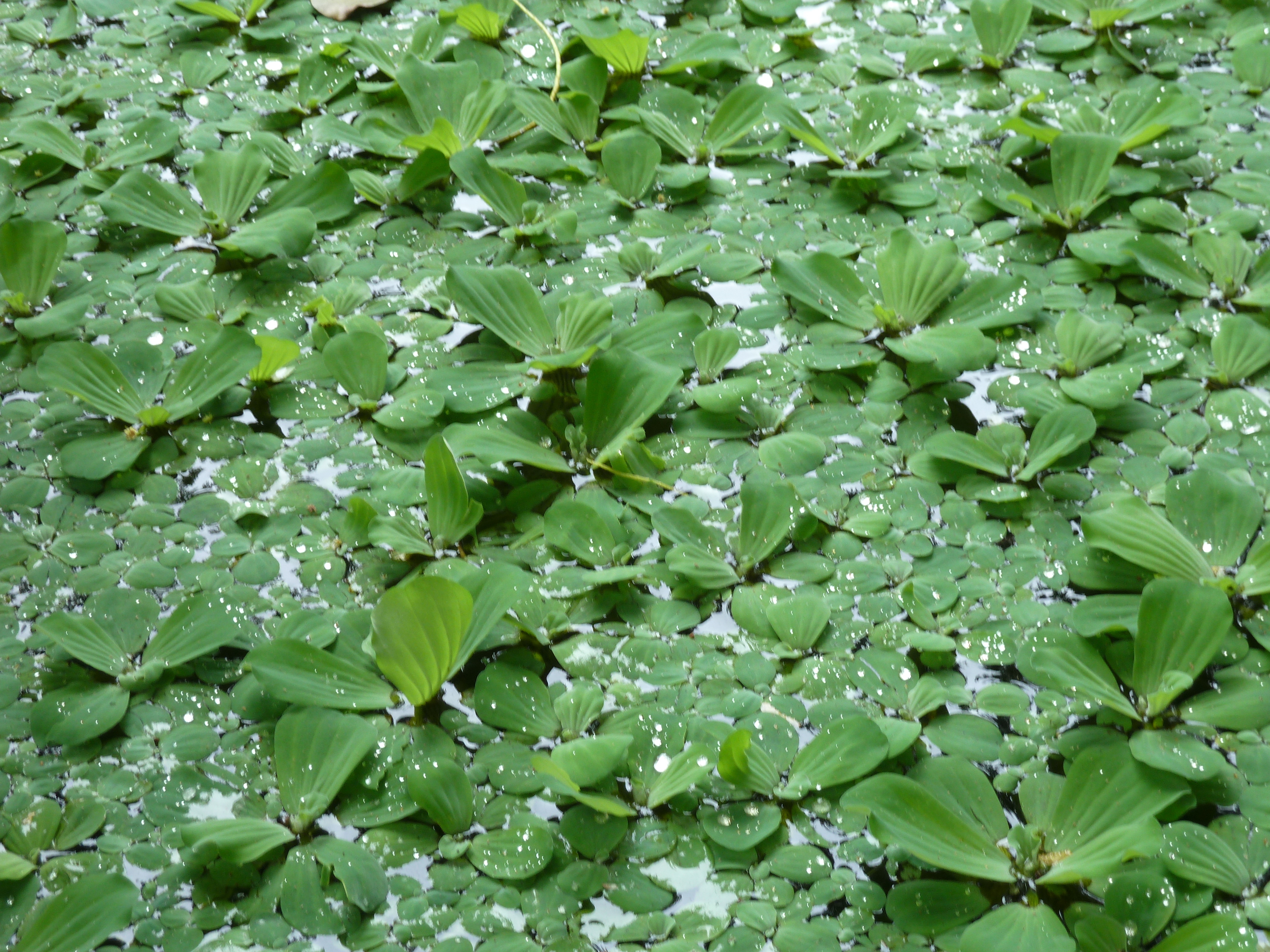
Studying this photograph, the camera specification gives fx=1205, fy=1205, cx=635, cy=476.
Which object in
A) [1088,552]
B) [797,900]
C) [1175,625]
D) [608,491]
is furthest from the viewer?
[608,491]

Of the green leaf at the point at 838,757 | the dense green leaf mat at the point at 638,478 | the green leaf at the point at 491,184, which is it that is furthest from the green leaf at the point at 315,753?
the green leaf at the point at 491,184

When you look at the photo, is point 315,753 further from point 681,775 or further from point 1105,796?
point 1105,796

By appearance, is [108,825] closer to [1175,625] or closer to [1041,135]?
[1175,625]

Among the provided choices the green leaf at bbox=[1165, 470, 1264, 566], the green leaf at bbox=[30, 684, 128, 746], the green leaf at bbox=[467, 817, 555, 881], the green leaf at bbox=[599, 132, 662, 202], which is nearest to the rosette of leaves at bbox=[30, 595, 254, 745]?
the green leaf at bbox=[30, 684, 128, 746]

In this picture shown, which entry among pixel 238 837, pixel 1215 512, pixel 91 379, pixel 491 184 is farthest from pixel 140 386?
pixel 1215 512

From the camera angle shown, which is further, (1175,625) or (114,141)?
(114,141)

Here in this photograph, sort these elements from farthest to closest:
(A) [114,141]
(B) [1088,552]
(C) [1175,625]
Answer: (A) [114,141]
(B) [1088,552]
(C) [1175,625]

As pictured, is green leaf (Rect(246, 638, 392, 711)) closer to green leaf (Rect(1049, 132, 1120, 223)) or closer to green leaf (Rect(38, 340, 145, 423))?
green leaf (Rect(38, 340, 145, 423))

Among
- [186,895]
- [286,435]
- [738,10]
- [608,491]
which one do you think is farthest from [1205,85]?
[186,895]
